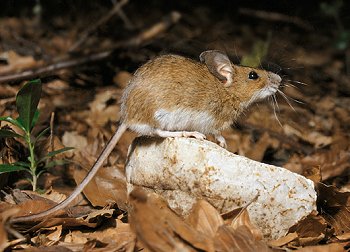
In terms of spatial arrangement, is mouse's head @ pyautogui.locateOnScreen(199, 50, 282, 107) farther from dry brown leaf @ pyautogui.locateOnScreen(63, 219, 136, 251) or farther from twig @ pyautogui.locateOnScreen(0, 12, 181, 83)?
twig @ pyautogui.locateOnScreen(0, 12, 181, 83)

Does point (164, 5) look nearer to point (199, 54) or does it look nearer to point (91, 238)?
point (199, 54)

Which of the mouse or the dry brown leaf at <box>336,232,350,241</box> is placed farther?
the mouse

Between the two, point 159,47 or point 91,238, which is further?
point 159,47

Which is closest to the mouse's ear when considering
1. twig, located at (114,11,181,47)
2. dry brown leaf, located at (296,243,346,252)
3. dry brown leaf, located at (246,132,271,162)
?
dry brown leaf, located at (246,132,271,162)

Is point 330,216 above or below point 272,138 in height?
above

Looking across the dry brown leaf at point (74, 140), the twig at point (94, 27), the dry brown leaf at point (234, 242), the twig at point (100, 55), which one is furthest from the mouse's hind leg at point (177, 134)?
the twig at point (94, 27)

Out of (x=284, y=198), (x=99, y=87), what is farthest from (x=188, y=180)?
(x=99, y=87)

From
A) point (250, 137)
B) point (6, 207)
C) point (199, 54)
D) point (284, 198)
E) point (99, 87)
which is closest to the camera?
point (284, 198)
